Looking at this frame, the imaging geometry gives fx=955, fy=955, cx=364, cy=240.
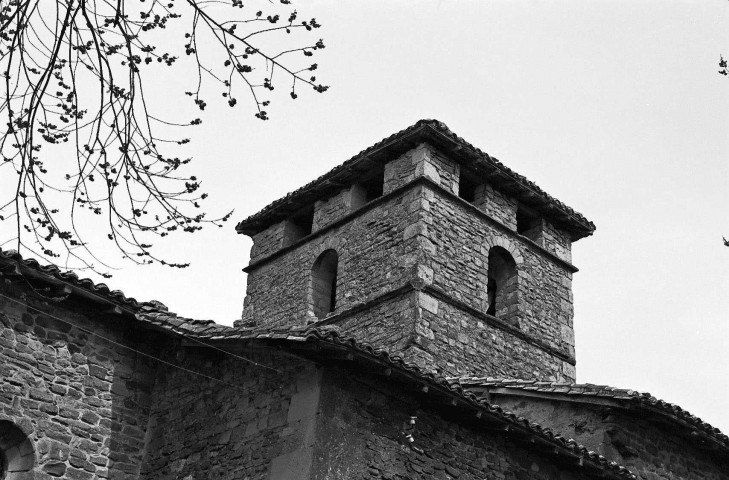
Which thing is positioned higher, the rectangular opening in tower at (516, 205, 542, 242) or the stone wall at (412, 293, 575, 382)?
the rectangular opening in tower at (516, 205, 542, 242)

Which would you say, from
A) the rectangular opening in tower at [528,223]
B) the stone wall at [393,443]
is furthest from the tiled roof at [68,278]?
the rectangular opening in tower at [528,223]

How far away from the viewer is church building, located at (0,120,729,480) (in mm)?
8492

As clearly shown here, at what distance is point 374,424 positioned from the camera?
8.61 m

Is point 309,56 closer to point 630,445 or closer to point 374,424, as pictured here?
point 374,424

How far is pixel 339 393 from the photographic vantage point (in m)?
8.48

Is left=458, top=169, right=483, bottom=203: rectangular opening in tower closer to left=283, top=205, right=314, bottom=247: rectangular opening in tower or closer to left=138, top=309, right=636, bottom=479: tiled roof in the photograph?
left=283, top=205, right=314, bottom=247: rectangular opening in tower

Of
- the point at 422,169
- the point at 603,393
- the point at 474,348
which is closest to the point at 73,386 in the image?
the point at 603,393

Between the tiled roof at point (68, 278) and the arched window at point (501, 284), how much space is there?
721cm

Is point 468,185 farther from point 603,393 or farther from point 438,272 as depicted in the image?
point 603,393

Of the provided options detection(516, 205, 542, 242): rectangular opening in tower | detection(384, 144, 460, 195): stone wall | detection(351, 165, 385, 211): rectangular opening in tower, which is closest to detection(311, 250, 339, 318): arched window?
detection(351, 165, 385, 211): rectangular opening in tower

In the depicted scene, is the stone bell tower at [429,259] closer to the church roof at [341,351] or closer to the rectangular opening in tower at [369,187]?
the rectangular opening in tower at [369,187]

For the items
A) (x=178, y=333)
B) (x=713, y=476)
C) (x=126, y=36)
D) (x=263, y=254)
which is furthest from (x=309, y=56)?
(x=263, y=254)

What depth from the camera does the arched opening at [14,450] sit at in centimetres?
895

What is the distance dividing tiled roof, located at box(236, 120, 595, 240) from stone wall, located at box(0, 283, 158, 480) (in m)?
6.57
